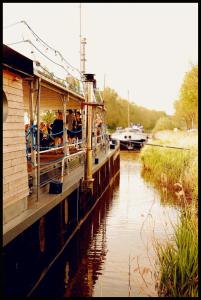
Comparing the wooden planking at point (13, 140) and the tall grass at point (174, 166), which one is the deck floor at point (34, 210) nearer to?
the wooden planking at point (13, 140)

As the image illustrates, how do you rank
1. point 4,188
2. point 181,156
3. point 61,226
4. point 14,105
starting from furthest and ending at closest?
point 181,156 < point 61,226 < point 14,105 < point 4,188

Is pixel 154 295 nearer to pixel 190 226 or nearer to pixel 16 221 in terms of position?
pixel 190 226

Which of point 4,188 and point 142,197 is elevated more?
point 4,188

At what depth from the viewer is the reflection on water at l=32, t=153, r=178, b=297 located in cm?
773

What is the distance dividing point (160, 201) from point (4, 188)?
34.2ft

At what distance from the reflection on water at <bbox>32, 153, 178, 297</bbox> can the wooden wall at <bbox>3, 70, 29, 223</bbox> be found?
1.71 meters

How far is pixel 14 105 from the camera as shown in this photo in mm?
6977

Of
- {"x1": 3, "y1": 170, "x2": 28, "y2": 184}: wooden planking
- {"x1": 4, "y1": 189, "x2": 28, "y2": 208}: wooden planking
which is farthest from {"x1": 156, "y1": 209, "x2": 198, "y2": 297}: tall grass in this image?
{"x1": 3, "y1": 170, "x2": 28, "y2": 184}: wooden planking

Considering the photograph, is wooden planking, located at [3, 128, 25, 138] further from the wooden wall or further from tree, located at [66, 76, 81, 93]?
tree, located at [66, 76, 81, 93]

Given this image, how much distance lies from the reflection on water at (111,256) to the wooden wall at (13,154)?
171cm

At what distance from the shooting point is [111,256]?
9.61 m

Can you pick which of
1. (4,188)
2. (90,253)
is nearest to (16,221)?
(4,188)

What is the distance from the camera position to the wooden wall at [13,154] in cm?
651

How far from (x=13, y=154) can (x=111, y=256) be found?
392cm
